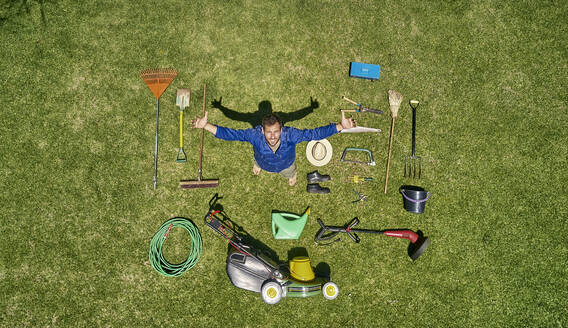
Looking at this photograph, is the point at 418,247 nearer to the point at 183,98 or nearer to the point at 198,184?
the point at 198,184

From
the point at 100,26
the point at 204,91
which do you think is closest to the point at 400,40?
→ the point at 204,91

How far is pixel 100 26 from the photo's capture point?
671 cm

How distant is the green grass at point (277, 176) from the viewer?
6.26 metres

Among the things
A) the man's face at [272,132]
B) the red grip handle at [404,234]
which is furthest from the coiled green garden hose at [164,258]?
the red grip handle at [404,234]

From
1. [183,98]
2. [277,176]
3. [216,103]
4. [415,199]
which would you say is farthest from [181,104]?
[415,199]

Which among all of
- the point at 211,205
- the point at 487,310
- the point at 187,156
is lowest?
the point at 487,310

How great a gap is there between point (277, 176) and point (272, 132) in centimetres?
207

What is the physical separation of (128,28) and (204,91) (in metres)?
2.42

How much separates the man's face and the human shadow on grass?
1916mm

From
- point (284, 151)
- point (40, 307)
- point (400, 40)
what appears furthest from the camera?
point (400, 40)

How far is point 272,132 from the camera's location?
4.69 m

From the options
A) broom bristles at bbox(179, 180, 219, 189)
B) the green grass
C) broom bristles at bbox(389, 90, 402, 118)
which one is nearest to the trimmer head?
the green grass

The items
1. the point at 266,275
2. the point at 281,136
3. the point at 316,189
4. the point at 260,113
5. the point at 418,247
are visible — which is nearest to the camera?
the point at 281,136

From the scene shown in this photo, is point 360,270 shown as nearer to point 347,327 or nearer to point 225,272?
point 347,327
